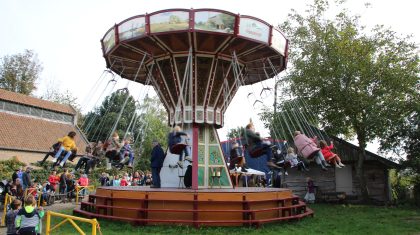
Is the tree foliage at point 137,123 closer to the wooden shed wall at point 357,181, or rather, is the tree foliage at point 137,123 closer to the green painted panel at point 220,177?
the wooden shed wall at point 357,181

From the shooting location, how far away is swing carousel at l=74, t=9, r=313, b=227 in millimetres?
11547

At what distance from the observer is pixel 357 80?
22.7 metres

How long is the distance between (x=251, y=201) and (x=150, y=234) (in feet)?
10.4

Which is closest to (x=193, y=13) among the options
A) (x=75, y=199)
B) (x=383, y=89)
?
(x=75, y=199)

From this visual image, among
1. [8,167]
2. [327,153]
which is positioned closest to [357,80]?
[327,153]

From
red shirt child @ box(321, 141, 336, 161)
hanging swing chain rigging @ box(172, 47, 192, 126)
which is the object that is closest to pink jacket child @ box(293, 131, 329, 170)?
red shirt child @ box(321, 141, 336, 161)

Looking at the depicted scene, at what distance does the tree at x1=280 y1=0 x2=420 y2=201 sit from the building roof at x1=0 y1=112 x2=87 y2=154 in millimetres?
20418

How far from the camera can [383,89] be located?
2217 centimetres

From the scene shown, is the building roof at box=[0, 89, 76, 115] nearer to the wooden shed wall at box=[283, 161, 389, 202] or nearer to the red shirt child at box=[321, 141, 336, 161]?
the wooden shed wall at box=[283, 161, 389, 202]

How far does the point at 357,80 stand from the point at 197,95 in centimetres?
1163

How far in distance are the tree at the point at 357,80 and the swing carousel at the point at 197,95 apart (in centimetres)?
593

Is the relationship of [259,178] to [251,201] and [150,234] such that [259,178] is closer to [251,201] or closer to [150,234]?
[251,201]

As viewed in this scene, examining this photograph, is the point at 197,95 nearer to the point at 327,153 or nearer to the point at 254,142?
the point at 254,142

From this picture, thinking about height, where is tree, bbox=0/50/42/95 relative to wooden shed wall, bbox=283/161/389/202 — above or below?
above
